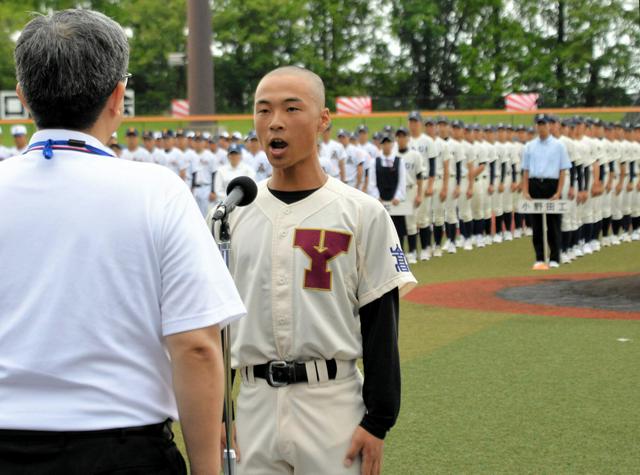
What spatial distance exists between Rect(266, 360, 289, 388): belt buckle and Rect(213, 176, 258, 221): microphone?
57 cm

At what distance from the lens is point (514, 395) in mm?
8203

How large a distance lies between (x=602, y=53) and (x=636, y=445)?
181ft

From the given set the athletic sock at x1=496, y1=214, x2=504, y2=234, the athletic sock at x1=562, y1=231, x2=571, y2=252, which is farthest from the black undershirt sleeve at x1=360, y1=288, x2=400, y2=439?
the athletic sock at x1=496, y1=214, x2=504, y2=234

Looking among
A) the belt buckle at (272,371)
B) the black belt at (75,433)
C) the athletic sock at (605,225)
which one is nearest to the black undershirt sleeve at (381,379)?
the belt buckle at (272,371)

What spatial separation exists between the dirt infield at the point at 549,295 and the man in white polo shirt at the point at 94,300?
989 centimetres

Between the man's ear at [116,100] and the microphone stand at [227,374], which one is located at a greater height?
the man's ear at [116,100]

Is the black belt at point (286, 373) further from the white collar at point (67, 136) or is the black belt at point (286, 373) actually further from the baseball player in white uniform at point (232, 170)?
the baseball player in white uniform at point (232, 170)

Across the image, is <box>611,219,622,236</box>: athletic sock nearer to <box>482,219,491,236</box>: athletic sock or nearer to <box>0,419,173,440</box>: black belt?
<box>482,219,491,236</box>: athletic sock

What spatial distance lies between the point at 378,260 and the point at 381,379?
14.8 inches

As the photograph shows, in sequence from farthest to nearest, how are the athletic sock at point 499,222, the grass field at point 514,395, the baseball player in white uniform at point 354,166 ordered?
1. the athletic sock at point 499,222
2. the baseball player in white uniform at point 354,166
3. the grass field at point 514,395

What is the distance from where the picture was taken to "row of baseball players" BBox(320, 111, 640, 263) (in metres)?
19.0

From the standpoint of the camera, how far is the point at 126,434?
2.58m

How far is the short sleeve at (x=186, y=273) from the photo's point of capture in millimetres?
2596

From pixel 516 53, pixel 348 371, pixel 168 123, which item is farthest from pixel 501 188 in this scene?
pixel 516 53
